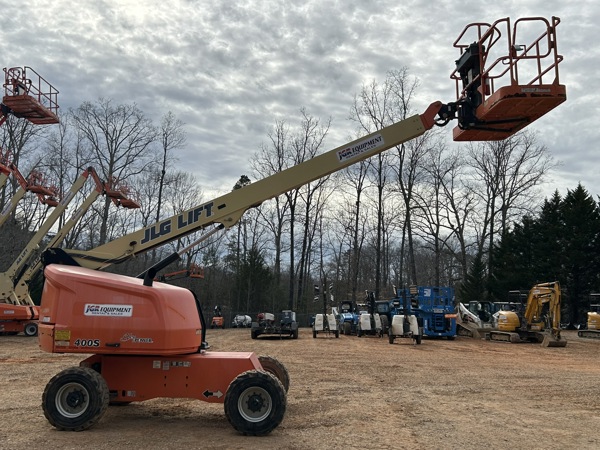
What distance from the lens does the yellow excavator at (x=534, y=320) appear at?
24016 mm

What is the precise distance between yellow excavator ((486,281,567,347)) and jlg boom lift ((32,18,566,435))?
1857cm

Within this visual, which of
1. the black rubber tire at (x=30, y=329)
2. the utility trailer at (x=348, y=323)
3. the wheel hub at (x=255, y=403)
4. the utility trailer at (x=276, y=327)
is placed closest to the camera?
the wheel hub at (x=255, y=403)

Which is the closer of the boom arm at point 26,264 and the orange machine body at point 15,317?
the boom arm at point 26,264

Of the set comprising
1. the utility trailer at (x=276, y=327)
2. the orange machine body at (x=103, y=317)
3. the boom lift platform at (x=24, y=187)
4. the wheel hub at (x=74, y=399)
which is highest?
the boom lift platform at (x=24, y=187)

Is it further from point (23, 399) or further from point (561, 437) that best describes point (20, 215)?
point (561, 437)

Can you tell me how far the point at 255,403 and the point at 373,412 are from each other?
8.33ft

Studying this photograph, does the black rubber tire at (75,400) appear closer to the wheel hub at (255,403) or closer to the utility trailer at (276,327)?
the wheel hub at (255,403)

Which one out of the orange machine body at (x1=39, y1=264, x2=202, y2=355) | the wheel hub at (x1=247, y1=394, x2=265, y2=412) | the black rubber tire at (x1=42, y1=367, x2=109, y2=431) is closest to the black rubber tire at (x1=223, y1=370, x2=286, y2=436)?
the wheel hub at (x1=247, y1=394, x2=265, y2=412)

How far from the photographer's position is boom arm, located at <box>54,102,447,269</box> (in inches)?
315

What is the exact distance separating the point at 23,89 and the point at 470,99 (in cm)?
2147

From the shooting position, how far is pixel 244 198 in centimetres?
812

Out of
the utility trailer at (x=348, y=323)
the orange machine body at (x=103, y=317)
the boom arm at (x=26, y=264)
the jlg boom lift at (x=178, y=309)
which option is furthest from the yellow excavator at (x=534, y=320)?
the orange machine body at (x=103, y=317)

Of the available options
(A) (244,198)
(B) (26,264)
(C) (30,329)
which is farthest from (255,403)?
(C) (30,329)

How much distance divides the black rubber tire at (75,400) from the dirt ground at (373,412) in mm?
167
